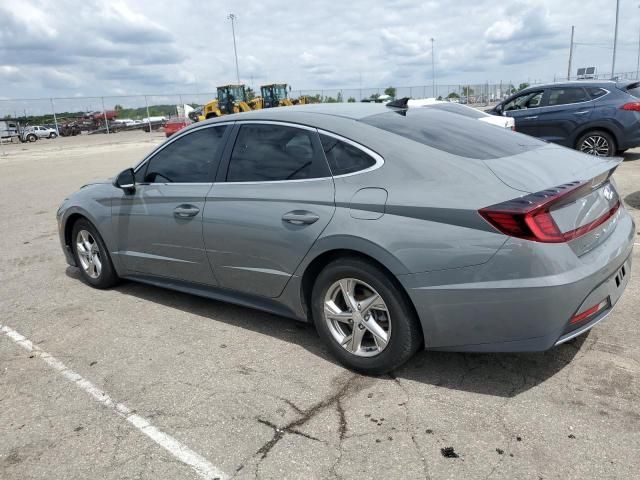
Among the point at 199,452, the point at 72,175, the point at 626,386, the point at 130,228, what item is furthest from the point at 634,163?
the point at 72,175

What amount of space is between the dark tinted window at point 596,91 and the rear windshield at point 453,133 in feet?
26.8

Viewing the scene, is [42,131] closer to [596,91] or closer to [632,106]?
[596,91]

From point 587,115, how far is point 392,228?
30.6 feet

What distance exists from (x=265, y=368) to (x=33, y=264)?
166 inches

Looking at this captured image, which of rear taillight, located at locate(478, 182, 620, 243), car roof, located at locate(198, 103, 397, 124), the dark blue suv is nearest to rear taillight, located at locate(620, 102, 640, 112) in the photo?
the dark blue suv

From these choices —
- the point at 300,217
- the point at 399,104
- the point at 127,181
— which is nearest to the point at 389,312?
the point at 300,217

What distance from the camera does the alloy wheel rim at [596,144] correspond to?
35.2 feet

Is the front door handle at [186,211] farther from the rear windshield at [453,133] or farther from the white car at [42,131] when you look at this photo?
the white car at [42,131]

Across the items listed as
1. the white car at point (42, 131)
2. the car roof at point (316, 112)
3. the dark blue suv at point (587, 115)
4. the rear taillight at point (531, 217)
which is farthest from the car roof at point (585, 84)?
the white car at point (42, 131)

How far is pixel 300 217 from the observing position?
11.3ft

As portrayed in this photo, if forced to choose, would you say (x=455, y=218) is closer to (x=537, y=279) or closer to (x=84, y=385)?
(x=537, y=279)

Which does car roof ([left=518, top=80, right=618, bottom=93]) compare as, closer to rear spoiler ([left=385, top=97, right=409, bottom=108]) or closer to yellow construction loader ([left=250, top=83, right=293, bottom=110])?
rear spoiler ([left=385, top=97, right=409, bottom=108])

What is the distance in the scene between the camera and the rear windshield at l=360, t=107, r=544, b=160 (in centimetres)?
332

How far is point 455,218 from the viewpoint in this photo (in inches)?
113
